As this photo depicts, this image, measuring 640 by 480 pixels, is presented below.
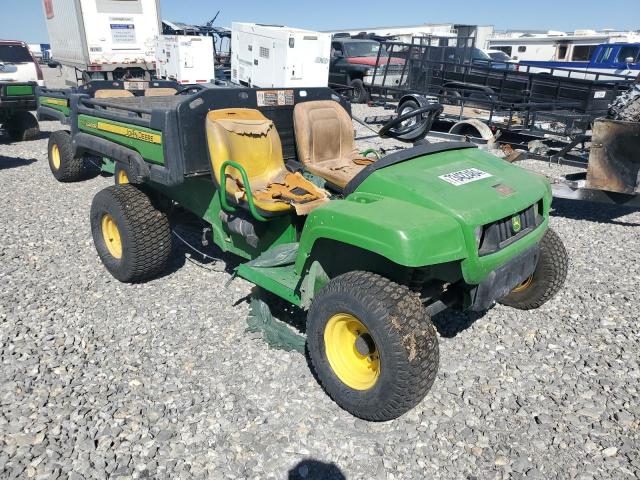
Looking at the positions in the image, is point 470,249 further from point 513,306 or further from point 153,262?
point 153,262

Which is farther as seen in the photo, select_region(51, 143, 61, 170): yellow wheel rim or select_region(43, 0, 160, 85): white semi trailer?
select_region(43, 0, 160, 85): white semi trailer

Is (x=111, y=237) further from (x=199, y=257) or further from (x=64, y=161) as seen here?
(x=64, y=161)

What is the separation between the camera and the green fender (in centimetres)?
225

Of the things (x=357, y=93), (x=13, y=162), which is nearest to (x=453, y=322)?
(x=13, y=162)

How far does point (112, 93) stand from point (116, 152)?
2378 mm

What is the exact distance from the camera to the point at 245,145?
363 cm

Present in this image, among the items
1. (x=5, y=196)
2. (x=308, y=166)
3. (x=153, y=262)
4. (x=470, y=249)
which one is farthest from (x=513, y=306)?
(x=5, y=196)

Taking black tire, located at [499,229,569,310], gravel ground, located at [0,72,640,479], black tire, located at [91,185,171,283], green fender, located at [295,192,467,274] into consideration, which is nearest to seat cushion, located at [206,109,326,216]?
green fender, located at [295,192,467,274]

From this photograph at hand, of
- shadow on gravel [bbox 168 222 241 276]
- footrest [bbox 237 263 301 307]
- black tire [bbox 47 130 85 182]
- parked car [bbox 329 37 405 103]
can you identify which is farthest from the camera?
parked car [bbox 329 37 405 103]

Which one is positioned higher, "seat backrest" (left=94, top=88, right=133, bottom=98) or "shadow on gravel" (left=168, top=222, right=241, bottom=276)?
"seat backrest" (left=94, top=88, right=133, bottom=98)

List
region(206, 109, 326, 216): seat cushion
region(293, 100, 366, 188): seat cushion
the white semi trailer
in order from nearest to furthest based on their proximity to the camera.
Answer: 1. region(206, 109, 326, 216): seat cushion
2. region(293, 100, 366, 188): seat cushion
3. the white semi trailer

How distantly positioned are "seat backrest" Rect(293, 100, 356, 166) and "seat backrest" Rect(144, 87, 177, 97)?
105 inches

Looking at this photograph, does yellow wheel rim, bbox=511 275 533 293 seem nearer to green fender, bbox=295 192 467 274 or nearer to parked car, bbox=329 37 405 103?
green fender, bbox=295 192 467 274

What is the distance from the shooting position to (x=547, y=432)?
2.62 metres
